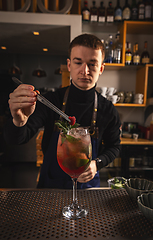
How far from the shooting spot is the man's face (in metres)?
1.13

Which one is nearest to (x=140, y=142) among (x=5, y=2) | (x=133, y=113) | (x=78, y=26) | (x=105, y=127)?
(x=133, y=113)

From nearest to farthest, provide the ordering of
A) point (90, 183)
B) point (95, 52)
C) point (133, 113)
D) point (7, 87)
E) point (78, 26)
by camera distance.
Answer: point (95, 52) → point (90, 183) → point (78, 26) → point (133, 113) → point (7, 87)

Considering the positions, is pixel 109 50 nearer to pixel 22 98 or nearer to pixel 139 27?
pixel 139 27

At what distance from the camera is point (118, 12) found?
280 cm

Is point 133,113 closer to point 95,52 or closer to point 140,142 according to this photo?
point 140,142

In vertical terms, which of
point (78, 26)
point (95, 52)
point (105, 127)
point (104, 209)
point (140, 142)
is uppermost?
point (78, 26)

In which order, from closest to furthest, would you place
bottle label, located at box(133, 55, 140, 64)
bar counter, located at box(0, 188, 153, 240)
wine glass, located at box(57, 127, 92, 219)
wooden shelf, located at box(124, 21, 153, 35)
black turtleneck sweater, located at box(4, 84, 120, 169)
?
bar counter, located at box(0, 188, 153, 240) → wine glass, located at box(57, 127, 92, 219) → black turtleneck sweater, located at box(4, 84, 120, 169) → wooden shelf, located at box(124, 21, 153, 35) → bottle label, located at box(133, 55, 140, 64)

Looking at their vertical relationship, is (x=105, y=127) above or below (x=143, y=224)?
above

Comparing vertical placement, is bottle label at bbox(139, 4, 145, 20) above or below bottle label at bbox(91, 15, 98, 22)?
above

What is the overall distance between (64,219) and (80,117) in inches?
33.2

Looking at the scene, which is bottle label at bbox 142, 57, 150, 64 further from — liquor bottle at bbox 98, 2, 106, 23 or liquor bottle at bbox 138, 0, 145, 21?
liquor bottle at bbox 98, 2, 106, 23

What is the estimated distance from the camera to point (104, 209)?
0.64m

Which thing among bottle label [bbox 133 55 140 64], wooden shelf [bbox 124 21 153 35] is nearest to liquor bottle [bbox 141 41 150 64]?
bottle label [bbox 133 55 140 64]

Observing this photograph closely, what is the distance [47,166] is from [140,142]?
1.95m
